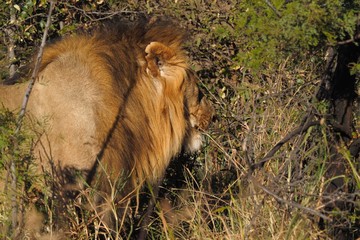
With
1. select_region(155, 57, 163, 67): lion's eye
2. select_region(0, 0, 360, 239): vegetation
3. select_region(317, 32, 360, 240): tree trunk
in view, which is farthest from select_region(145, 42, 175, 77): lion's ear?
select_region(317, 32, 360, 240): tree trunk

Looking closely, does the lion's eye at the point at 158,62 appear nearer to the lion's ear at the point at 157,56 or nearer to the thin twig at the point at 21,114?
the lion's ear at the point at 157,56

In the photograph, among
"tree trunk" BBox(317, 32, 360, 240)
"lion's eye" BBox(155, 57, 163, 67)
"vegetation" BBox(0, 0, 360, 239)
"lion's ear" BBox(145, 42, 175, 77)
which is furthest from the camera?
"lion's eye" BBox(155, 57, 163, 67)

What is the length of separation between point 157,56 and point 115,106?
52 centimetres

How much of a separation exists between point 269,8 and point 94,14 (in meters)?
2.62

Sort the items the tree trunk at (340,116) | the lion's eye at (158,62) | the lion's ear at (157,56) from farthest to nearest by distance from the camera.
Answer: the lion's eye at (158,62), the lion's ear at (157,56), the tree trunk at (340,116)

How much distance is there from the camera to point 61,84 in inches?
186

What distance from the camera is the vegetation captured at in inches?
150

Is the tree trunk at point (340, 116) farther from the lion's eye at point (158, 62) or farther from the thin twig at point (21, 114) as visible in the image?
the thin twig at point (21, 114)

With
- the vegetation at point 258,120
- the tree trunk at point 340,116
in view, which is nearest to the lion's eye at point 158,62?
the vegetation at point 258,120

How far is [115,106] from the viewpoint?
15.9 ft

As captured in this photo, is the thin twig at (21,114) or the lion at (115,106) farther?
the lion at (115,106)

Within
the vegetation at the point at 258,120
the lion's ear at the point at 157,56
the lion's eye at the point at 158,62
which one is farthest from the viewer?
the lion's eye at the point at 158,62

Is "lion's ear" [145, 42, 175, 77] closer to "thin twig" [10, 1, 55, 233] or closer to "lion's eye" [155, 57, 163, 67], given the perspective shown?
"lion's eye" [155, 57, 163, 67]

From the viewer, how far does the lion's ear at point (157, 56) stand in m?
5.00
